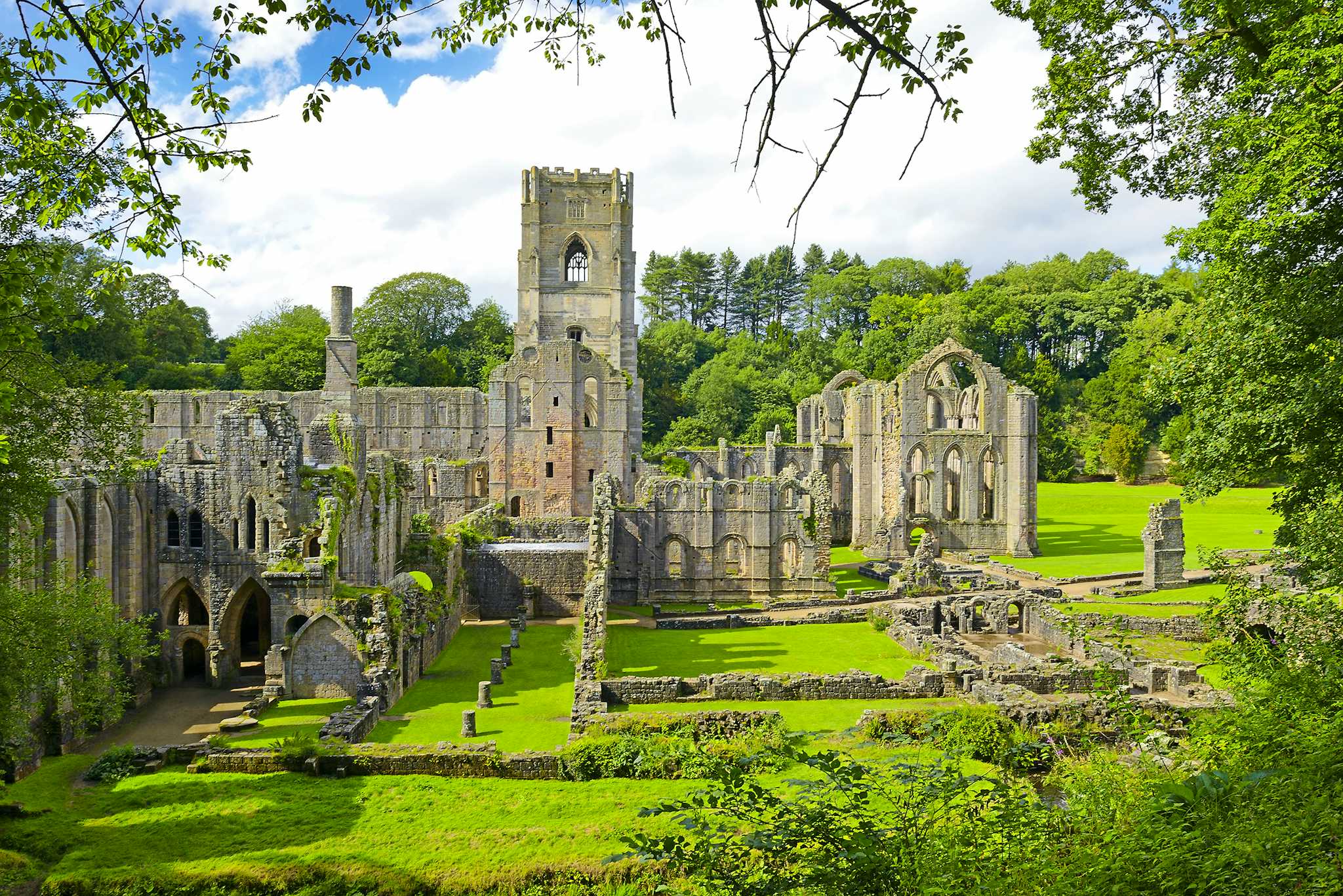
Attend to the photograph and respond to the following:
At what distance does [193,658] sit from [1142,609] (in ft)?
89.4

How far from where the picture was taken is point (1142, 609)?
26141mm

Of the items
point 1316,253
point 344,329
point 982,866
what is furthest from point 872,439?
point 982,866

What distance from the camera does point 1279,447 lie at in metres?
11.6

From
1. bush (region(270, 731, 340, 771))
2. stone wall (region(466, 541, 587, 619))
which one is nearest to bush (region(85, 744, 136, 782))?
bush (region(270, 731, 340, 771))

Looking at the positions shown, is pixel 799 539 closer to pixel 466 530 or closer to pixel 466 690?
pixel 466 530

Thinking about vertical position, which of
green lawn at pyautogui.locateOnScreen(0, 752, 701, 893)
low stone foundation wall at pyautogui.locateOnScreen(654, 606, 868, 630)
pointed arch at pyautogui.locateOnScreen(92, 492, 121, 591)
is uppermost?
pointed arch at pyautogui.locateOnScreen(92, 492, 121, 591)

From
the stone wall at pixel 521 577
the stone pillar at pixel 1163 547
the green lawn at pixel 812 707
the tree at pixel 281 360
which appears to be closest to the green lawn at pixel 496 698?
the green lawn at pixel 812 707

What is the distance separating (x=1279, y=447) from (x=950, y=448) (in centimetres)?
2966

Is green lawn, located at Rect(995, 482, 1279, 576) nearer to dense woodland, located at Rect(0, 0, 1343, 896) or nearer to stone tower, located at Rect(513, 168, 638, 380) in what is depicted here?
dense woodland, located at Rect(0, 0, 1343, 896)

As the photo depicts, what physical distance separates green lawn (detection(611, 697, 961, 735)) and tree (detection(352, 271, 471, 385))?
52960 millimetres

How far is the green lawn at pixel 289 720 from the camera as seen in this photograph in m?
16.3

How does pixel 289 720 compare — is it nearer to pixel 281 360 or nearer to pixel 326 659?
pixel 326 659

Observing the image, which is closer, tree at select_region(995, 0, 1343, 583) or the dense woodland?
the dense woodland

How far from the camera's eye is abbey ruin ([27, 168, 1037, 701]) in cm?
2080
